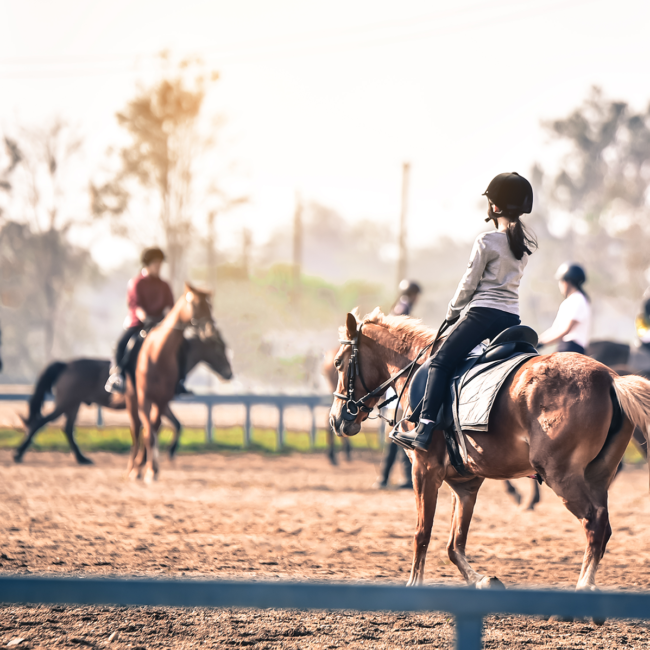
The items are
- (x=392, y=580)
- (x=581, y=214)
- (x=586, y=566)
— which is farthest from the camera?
(x=581, y=214)

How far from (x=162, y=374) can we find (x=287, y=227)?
10699cm

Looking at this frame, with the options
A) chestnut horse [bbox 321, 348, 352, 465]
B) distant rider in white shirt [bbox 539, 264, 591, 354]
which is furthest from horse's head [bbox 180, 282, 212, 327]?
distant rider in white shirt [bbox 539, 264, 591, 354]

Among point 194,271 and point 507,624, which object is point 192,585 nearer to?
point 507,624

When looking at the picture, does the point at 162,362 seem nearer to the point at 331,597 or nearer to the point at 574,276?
the point at 574,276

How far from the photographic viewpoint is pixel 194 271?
192 feet

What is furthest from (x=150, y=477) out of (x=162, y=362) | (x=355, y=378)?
(x=355, y=378)

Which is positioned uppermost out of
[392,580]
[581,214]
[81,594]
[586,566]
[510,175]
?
[581,214]

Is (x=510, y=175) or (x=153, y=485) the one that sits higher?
(x=510, y=175)

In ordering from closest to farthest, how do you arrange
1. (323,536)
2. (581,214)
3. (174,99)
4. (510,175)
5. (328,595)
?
(328,595)
(510,175)
(323,536)
(174,99)
(581,214)

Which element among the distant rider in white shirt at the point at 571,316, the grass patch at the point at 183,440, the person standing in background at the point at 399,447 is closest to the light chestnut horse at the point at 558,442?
the distant rider in white shirt at the point at 571,316

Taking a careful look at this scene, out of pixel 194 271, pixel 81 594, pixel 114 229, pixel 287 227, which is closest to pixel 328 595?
pixel 81 594

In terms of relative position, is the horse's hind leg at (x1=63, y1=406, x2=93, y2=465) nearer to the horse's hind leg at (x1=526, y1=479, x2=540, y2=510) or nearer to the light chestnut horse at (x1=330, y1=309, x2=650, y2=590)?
the horse's hind leg at (x1=526, y1=479, x2=540, y2=510)

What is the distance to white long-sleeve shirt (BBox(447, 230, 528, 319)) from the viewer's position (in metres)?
5.27

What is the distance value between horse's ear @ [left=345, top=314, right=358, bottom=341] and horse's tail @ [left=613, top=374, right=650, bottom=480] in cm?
211
